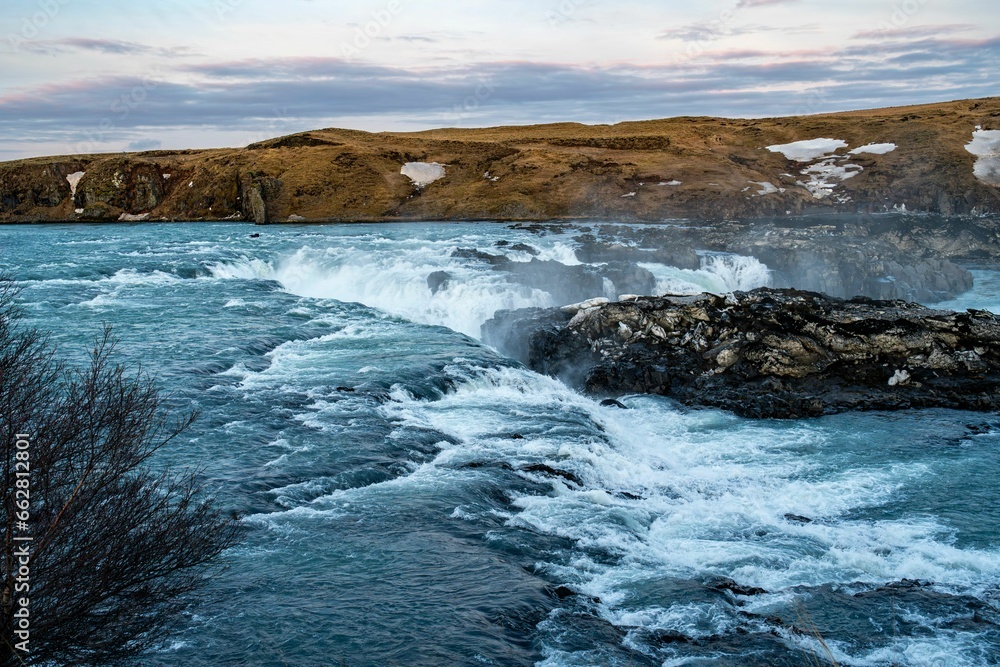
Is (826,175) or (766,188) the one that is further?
(826,175)

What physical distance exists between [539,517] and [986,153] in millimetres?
94379

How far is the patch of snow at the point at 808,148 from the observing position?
104 m

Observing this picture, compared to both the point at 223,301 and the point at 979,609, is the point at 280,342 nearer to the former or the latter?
the point at 223,301

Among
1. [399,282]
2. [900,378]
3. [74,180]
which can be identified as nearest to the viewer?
[900,378]

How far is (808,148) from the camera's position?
107250 millimetres

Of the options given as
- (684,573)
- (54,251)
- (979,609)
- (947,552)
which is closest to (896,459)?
(947,552)

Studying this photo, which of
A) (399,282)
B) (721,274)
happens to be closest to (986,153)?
(721,274)

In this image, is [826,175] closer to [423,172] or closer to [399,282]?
[423,172]

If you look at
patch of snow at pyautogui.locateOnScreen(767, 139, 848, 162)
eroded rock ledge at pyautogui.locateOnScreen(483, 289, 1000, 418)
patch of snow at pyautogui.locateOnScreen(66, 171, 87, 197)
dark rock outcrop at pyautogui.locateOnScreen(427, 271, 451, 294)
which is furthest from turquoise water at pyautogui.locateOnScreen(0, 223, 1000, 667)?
patch of snow at pyautogui.locateOnScreen(767, 139, 848, 162)

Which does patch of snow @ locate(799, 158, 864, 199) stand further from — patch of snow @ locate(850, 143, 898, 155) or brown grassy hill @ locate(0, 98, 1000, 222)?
patch of snow @ locate(850, 143, 898, 155)

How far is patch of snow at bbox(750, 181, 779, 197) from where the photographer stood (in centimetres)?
8956

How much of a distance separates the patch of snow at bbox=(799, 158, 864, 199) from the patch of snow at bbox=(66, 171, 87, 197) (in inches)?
3771

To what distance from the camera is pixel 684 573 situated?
15430 millimetres

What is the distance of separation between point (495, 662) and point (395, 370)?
1682cm
